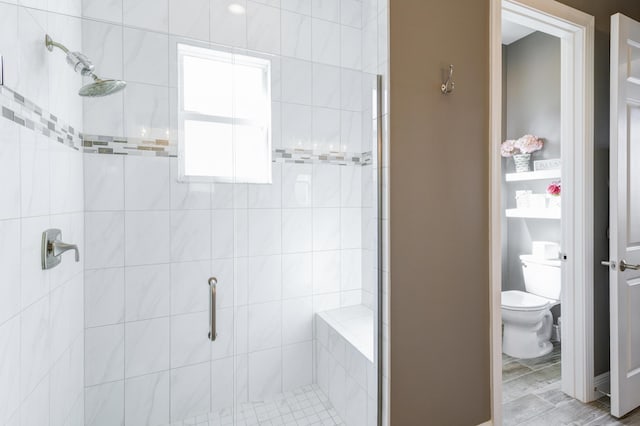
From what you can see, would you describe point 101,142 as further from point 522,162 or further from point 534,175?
point 522,162

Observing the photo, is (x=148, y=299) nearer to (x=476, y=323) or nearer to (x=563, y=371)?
(x=476, y=323)

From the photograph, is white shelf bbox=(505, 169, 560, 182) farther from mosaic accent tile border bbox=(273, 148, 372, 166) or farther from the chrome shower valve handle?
the chrome shower valve handle

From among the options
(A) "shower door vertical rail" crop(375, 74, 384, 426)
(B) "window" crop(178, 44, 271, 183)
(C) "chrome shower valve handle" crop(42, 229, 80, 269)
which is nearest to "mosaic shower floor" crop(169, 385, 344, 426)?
(A) "shower door vertical rail" crop(375, 74, 384, 426)

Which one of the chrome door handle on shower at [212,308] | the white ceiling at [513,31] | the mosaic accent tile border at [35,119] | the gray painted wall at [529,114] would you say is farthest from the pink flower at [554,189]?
the mosaic accent tile border at [35,119]

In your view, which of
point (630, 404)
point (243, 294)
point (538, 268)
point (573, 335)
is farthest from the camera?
point (538, 268)

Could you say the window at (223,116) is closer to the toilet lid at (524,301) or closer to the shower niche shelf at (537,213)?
the toilet lid at (524,301)

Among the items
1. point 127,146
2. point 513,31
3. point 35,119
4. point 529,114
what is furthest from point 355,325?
point 513,31

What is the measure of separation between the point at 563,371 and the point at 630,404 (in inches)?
12.9

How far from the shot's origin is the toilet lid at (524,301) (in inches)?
98.7

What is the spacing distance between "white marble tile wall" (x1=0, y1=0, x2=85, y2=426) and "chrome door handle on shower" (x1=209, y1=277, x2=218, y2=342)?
451 mm

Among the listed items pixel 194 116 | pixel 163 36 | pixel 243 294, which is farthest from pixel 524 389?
pixel 163 36

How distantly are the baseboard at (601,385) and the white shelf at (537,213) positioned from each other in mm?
1213

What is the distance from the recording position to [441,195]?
1.53 metres

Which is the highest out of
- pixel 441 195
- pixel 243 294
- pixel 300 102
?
pixel 300 102
